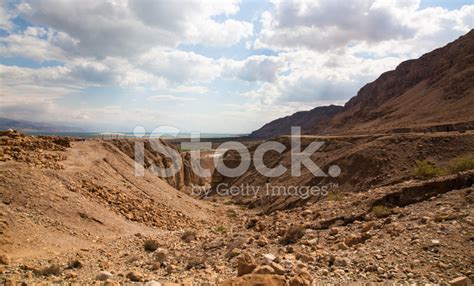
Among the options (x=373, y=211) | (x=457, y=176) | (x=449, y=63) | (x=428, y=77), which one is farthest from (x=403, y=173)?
(x=428, y=77)

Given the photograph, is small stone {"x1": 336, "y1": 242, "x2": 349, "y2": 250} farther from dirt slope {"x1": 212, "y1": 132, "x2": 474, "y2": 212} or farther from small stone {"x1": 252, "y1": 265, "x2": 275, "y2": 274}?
dirt slope {"x1": 212, "y1": 132, "x2": 474, "y2": 212}

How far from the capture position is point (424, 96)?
6000 cm

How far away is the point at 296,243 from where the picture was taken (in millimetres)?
8672

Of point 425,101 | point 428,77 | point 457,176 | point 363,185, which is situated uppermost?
point 428,77

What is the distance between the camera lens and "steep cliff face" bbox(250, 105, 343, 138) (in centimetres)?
14138

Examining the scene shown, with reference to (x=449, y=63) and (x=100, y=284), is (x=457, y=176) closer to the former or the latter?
(x=100, y=284)

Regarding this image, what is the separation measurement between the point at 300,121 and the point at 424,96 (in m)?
Answer: 95.2

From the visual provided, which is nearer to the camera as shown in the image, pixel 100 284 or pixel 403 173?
pixel 100 284

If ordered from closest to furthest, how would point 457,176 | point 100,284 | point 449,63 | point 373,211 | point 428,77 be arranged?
point 100,284
point 373,211
point 457,176
point 449,63
point 428,77

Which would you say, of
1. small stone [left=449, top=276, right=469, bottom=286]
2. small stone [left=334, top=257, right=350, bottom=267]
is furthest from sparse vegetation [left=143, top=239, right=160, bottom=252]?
small stone [left=449, top=276, right=469, bottom=286]

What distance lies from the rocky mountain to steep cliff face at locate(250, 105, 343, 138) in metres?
41.4

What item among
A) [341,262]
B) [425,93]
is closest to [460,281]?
[341,262]

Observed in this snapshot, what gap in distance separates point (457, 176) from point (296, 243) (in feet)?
21.0

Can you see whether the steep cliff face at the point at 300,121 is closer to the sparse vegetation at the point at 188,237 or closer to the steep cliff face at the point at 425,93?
the steep cliff face at the point at 425,93
